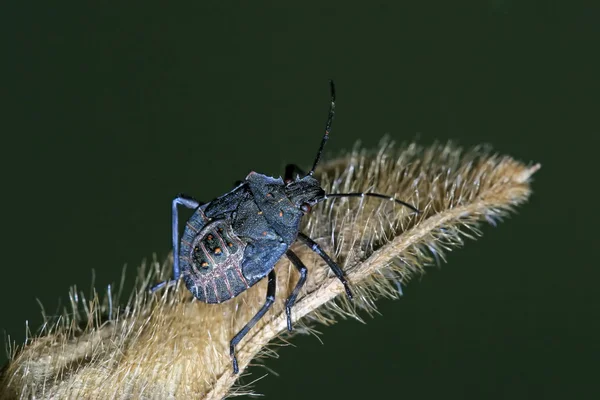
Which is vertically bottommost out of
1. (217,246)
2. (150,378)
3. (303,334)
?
(303,334)

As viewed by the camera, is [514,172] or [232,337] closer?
[232,337]

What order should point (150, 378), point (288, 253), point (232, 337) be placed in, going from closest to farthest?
point (150, 378) < point (232, 337) < point (288, 253)

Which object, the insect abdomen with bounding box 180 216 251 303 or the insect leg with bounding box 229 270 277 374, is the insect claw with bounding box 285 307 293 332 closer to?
the insect leg with bounding box 229 270 277 374

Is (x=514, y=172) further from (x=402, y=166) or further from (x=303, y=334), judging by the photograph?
(x=303, y=334)

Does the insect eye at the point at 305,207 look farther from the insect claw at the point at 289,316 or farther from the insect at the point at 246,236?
the insect claw at the point at 289,316

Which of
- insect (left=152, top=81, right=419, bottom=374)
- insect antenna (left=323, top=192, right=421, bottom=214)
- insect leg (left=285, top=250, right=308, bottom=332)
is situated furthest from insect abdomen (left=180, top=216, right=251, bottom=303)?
insect antenna (left=323, top=192, right=421, bottom=214)

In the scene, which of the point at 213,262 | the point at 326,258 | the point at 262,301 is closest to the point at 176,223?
the point at 213,262

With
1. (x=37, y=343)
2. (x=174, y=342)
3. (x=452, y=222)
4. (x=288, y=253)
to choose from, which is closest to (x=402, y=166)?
(x=452, y=222)

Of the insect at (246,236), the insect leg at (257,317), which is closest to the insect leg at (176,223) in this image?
the insect at (246,236)

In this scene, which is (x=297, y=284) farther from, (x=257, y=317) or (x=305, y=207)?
(x=305, y=207)
